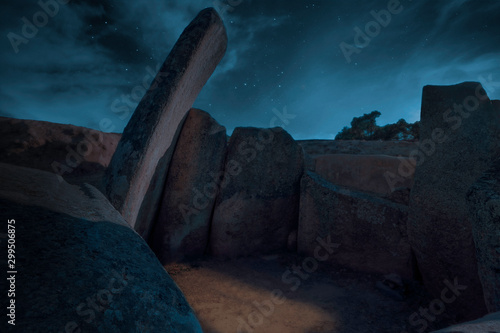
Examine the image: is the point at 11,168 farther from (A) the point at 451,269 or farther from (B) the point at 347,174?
(B) the point at 347,174

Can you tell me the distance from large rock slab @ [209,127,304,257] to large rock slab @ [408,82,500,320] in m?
1.73

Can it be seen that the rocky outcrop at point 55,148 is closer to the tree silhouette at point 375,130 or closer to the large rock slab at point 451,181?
the large rock slab at point 451,181

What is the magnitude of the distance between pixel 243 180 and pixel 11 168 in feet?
8.95

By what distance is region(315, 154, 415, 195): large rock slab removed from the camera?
6.86 m

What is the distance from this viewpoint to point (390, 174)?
686cm

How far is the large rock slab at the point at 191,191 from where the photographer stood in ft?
11.7

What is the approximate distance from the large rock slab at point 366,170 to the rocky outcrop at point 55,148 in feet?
17.7

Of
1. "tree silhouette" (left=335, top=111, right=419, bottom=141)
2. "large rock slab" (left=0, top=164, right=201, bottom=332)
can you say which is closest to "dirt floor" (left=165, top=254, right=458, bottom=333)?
"large rock slab" (left=0, top=164, right=201, bottom=332)

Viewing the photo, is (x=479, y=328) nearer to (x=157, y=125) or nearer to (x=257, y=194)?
(x=157, y=125)

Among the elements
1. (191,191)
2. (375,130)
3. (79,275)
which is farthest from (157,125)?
(375,130)

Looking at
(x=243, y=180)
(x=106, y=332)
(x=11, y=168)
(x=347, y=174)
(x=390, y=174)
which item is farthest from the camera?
(x=347, y=174)

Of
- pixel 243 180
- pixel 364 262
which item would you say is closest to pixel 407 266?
pixel 364 262

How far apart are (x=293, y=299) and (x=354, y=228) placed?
4.13 feet

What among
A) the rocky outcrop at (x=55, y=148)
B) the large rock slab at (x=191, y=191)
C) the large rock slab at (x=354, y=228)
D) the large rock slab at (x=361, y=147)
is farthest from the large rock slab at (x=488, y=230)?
the large rock slab at (x=361, y=147)
